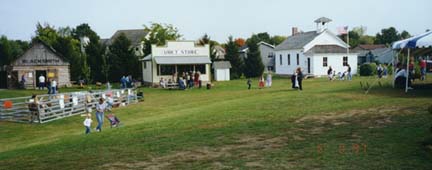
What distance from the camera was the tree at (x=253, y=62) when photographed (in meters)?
59.1

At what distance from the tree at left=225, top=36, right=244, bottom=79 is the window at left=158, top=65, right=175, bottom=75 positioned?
15.1m

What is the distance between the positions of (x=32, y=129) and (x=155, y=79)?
24.3 m

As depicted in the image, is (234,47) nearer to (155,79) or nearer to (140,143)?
(155,79)

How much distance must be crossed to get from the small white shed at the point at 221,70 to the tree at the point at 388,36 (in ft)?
195

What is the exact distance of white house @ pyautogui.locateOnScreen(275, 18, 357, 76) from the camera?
48.9 meters

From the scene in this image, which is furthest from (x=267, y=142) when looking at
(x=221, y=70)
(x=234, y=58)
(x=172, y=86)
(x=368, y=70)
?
(x=234, y=58)

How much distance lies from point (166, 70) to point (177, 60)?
5.18ft

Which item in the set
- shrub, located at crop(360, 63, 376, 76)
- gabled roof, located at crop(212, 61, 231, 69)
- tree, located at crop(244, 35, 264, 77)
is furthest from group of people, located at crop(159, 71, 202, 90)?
tree, located at crop(244, 35, 264, 77)

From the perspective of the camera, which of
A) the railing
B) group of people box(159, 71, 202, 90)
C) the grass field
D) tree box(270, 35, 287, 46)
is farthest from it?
tree box(270, 35, 287, 46)

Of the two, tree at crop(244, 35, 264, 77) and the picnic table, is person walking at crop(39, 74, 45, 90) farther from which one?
tree at crop(244, 35, 264, 77)

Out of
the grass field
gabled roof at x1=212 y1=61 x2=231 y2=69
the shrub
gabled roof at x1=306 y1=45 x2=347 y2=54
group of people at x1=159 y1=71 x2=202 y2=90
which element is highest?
gabled roof at x1=306 y1=45 x2=347 y2=54

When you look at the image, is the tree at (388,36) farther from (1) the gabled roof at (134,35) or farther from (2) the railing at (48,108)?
(2) the railing at (48,108)

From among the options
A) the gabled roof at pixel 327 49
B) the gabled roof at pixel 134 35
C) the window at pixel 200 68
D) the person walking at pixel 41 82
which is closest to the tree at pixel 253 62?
the gabled roof at pixel 327 49

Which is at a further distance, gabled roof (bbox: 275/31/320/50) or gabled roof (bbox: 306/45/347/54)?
gabled roof (bbox: 275/31/320/50)
